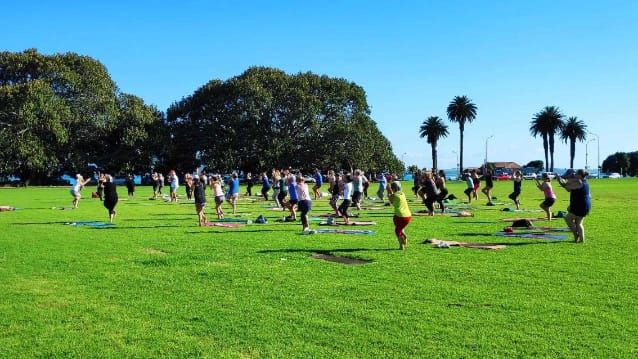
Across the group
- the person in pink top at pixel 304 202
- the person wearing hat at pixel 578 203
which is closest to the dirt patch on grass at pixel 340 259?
the person in pink top at pixel 304 202

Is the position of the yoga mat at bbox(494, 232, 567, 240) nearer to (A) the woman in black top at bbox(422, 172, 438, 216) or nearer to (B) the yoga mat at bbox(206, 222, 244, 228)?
(A) the woman in black top at bbox(422, 172, 438, 216)

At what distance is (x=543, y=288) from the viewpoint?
29.2ft

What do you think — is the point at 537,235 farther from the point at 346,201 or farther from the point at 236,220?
the point at 236,220

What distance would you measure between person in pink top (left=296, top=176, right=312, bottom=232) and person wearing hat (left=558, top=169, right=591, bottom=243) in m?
7.02

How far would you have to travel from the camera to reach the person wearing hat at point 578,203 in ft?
46.5

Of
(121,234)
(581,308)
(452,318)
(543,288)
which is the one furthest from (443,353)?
(121,234)

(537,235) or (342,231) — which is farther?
(342,231)

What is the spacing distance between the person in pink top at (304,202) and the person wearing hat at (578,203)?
7.02 m

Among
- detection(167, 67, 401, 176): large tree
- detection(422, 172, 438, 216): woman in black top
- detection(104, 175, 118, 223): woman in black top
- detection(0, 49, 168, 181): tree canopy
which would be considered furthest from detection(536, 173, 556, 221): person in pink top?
detection(0, 49, 168, 181): tree canopy

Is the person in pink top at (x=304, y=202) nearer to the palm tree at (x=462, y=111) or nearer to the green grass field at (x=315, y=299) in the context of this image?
the green grass field at (x=315, y=299)

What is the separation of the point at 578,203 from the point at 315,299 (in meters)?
8.74

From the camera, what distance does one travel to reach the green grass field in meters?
6.29

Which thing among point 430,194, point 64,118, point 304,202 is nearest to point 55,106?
point 64,118

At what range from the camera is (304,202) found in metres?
17.5
